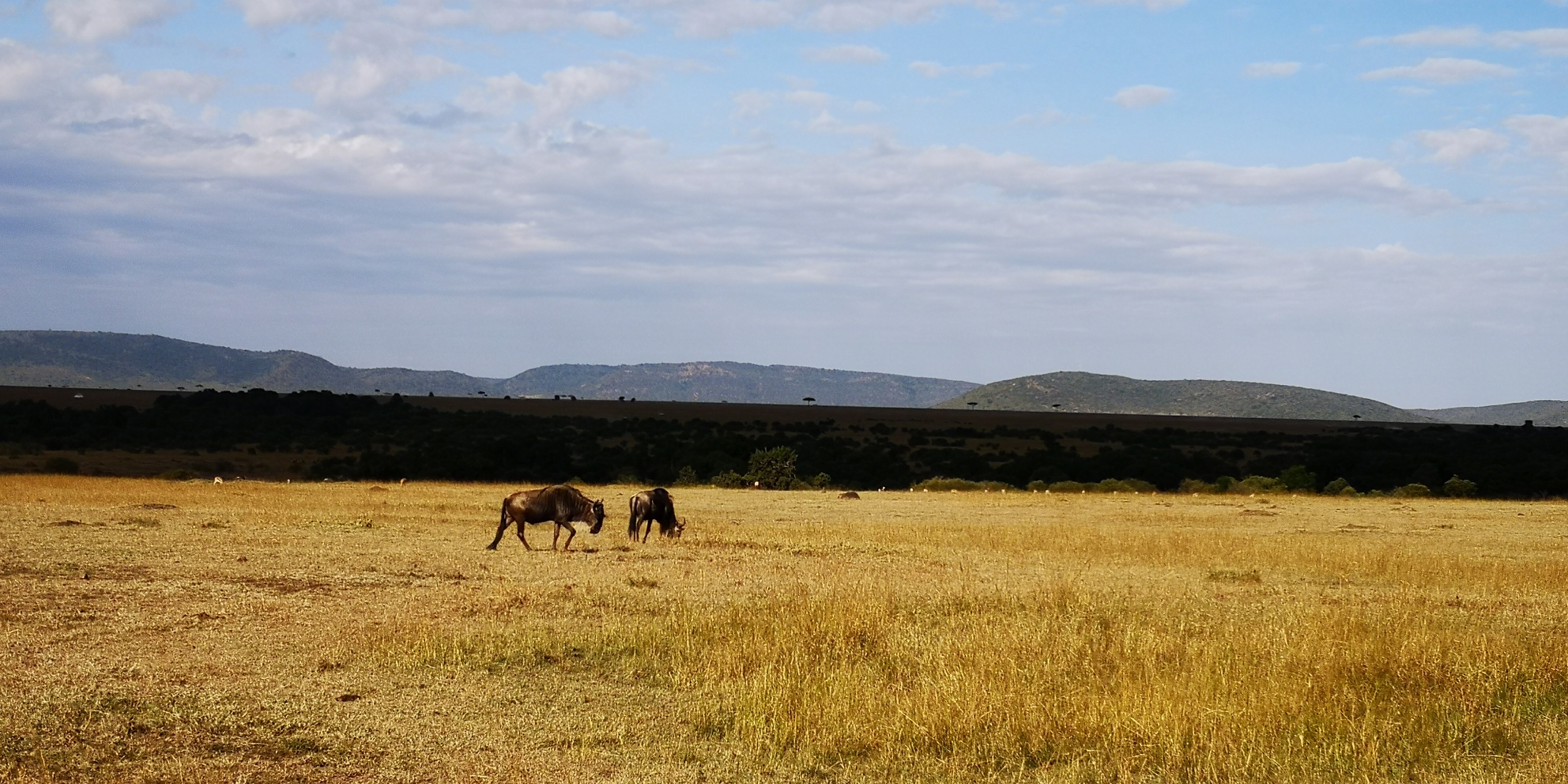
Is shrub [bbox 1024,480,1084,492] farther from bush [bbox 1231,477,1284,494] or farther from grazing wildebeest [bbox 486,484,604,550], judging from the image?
grazing wildebeest [bbox 486,484,604,550]

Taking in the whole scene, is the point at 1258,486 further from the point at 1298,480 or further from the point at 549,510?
the point at 549,510

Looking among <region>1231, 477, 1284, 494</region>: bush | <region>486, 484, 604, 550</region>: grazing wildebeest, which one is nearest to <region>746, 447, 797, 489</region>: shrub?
<region>1231, 477, 1284, 494</region>: bush

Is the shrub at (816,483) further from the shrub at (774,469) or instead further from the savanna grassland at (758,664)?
the savanna grassland at (758,664)

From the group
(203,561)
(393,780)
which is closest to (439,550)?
(203,561)

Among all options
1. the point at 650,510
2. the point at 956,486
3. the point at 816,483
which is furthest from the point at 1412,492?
the point at 650,510

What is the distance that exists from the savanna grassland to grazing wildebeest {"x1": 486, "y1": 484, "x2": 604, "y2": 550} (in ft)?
2.04

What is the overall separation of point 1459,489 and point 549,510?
115ft

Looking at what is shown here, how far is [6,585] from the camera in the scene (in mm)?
14383

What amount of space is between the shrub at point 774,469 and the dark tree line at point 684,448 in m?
3.05

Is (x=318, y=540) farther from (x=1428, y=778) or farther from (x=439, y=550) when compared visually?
(x=1428, y=778)

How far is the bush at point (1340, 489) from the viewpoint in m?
44.1

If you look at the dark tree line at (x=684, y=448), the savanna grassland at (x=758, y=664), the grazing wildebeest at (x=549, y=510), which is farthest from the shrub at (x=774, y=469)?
the savanna grassland at (x=758, y=664)

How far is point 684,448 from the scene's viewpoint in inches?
2424

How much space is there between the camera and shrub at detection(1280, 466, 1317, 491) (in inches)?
1839
